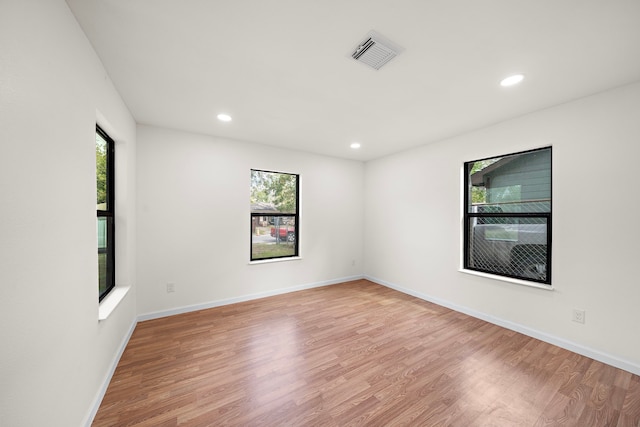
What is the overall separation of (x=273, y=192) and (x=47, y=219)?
3109mm

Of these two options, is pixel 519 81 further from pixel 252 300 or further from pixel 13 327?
pixel 252 300

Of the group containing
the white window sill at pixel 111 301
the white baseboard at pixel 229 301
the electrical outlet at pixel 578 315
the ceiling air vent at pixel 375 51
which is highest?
the ceiling air vent at pixel 375 51

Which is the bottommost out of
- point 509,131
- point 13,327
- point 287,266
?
point 287,266

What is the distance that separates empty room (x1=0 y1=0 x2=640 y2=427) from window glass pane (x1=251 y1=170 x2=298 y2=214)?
5 centimetres

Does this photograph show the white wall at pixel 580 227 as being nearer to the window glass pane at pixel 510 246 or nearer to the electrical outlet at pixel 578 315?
the electrical outlet at pixel 578 315

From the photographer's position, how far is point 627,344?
2.16 meters

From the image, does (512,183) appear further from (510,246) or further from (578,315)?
(578,315)

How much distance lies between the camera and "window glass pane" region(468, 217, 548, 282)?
2803mm

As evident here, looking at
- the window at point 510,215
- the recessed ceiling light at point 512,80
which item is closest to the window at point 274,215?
the window at point 510,215

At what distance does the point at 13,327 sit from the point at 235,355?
173 cm

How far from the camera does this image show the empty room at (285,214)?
128 cm

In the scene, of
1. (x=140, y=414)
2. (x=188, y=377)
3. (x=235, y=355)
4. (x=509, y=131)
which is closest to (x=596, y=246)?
(x=509, y=131)

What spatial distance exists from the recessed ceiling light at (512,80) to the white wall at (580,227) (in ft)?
2.95

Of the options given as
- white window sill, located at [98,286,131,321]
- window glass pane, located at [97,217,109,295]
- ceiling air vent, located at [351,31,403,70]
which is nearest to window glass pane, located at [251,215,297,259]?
white window sill, located at [98,286,131,321]
